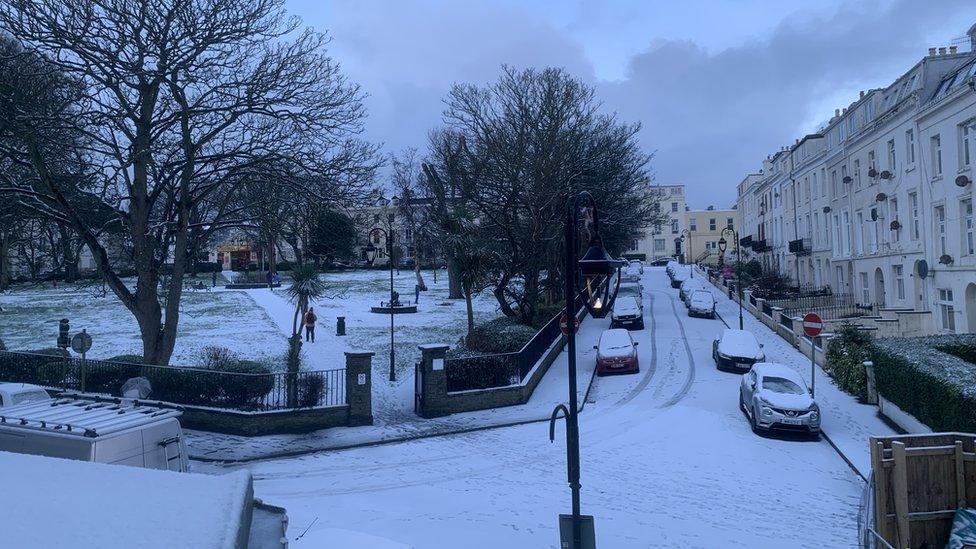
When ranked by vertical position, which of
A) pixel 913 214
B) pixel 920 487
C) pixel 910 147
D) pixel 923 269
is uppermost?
pixel 910 147

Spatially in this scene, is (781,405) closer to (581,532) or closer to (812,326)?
(812,326)

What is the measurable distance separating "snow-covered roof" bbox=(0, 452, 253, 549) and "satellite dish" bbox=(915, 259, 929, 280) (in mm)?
30832

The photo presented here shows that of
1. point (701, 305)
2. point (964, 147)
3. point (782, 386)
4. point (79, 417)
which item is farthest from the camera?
point (701, 305)

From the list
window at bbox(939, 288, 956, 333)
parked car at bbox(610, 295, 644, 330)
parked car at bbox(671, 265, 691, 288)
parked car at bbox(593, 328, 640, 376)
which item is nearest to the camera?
parked car at bbox(593, 328, 640, 376)

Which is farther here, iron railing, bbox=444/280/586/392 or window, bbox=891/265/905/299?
window, bbox=891/265/905/299

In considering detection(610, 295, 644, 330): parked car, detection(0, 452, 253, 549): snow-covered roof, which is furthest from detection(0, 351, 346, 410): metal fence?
detection(610, 295, 644, 330): parked car

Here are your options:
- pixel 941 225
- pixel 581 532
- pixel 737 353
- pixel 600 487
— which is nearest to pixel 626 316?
pixel 737 353

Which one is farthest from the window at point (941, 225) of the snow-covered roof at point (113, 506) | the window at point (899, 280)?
the snow-covered roof at point (113, 506)

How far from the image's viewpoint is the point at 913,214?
1171 inches

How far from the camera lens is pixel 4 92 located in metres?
14.9

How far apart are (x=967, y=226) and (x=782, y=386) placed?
14.5 metres

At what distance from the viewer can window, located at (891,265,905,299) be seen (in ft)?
103

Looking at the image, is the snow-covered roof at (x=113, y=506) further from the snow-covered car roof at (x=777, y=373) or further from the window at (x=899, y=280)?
the window at (x=899, y=280)

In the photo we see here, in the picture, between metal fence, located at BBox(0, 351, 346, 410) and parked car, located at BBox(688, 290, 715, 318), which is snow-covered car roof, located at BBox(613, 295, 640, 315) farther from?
metal fence, located at BBox(0, 351, 346, 410)
